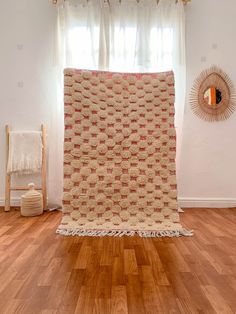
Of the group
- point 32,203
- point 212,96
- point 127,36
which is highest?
point 127,36

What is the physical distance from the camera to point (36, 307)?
3.66 feet

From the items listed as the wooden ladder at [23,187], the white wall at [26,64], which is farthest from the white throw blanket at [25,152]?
the white wall at [26,64]

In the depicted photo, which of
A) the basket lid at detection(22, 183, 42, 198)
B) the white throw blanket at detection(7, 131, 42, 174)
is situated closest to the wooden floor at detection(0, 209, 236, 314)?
the basket lid at detection(22, 183, 42, 198)

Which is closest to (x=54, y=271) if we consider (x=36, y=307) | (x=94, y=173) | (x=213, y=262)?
(x=36, y=307)

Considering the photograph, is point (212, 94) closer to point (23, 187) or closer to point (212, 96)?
point (212, 96)

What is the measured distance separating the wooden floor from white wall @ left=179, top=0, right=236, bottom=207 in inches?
33.9

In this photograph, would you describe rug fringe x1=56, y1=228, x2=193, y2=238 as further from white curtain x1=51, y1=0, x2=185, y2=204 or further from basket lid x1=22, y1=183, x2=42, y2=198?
white curtain x1=51, y1=0, x2=185, y2=204

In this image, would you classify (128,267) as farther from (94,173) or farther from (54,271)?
(94,173)

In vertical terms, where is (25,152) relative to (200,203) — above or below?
above

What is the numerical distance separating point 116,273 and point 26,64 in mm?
2433

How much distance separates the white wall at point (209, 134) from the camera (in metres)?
3.01

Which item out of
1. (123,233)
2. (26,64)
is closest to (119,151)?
(123,233)

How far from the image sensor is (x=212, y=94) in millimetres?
3027

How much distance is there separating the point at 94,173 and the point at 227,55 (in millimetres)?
1973
